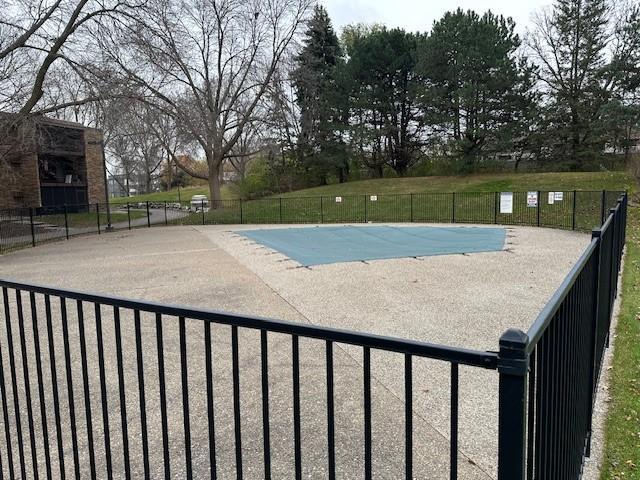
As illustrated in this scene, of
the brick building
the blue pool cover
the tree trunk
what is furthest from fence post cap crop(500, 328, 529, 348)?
the tree trunk

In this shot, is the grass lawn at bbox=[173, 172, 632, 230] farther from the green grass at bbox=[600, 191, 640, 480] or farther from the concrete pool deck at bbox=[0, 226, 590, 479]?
the green grass at bbox=[600, 191, 640, 480]

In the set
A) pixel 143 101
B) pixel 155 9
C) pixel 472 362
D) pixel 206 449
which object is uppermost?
pixel 155 9

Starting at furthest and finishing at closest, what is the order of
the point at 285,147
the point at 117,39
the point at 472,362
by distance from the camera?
1. the point at 285,147
2. the point at 117,39
3. the point at 472,362

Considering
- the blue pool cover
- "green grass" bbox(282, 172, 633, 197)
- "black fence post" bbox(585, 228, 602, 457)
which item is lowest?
the blue pool cover

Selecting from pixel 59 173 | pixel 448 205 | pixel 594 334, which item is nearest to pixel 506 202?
pixel 448 205

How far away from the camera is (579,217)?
18.8m

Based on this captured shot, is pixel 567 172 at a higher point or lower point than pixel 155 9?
lower

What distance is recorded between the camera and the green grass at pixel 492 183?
85.9 ft

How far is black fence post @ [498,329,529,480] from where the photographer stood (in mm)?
1160

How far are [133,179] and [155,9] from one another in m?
65.0

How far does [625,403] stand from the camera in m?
3.49

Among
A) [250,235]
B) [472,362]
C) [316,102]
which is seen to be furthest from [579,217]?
[316,102]

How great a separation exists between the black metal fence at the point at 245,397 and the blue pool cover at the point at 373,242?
6.46 meters

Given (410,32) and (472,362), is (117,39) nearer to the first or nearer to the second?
(472,362)
